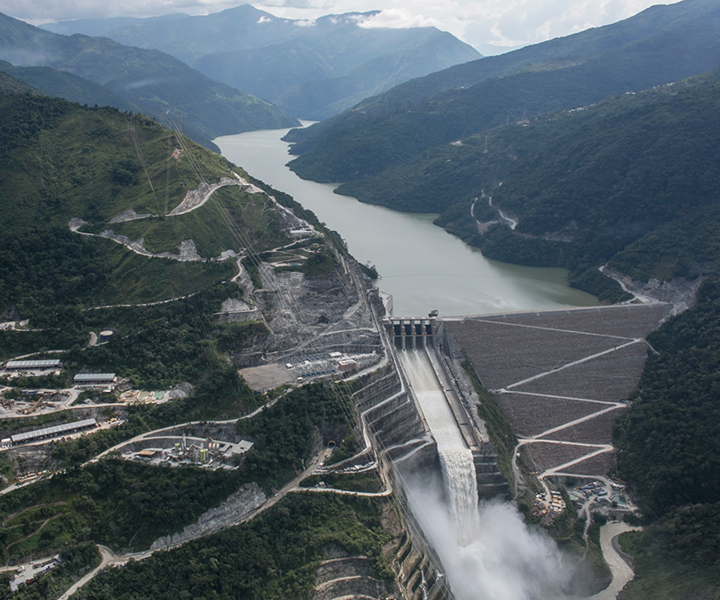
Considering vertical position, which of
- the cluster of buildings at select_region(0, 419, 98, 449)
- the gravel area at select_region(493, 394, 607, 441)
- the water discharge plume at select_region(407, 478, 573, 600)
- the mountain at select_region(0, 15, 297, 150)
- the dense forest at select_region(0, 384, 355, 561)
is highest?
the mountain at select_region(0, 15, 297, 150)

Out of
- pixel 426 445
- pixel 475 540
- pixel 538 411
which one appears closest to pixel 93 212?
pixel 426 445

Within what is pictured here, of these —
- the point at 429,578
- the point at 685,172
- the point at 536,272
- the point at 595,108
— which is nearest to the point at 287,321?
the point at 429,578

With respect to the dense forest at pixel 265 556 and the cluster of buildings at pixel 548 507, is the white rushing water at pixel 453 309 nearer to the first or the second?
the cluster of buildings at pixel 548 507

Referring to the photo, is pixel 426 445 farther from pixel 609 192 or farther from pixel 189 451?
pixel 609 192

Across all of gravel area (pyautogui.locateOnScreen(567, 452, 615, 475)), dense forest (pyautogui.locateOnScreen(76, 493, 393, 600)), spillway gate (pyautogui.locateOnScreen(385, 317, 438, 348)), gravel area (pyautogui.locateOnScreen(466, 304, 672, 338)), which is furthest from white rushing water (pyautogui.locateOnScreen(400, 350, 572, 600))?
gravel area (pyautogui.locateOnScreen(466, 304, 672, 338))

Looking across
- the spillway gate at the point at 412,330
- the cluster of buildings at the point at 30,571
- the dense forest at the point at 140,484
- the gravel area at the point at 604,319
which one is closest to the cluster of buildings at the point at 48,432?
the dense forest at the point at 140,484

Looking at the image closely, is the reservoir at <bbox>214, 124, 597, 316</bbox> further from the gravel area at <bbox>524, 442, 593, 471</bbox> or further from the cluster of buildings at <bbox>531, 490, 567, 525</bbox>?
the cluster of buildings at <bbox>531, 490, 567, 525</bbox>

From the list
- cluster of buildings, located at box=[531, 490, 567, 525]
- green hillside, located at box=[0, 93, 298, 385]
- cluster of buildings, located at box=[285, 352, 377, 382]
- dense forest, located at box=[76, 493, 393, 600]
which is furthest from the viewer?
cluster of buildings, located at box=[285, 352, 377, 382]
